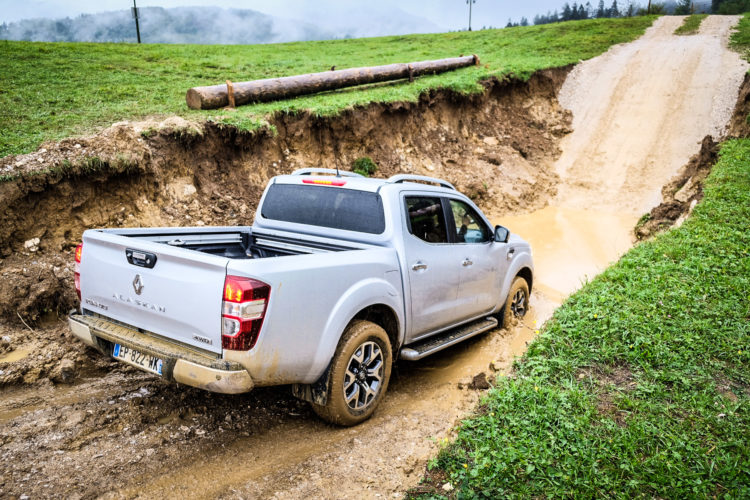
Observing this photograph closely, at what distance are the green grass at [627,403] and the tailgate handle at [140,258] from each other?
243 cm

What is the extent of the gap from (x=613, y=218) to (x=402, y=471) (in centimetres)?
1185

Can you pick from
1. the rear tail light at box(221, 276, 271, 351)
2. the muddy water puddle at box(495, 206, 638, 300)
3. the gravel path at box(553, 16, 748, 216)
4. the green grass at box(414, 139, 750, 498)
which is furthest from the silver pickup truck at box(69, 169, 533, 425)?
the gravel path at box(553, 16, 748, 216)

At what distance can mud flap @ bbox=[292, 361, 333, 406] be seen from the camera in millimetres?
4062

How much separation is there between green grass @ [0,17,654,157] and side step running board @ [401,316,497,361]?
5804 millimetres

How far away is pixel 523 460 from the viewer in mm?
3189

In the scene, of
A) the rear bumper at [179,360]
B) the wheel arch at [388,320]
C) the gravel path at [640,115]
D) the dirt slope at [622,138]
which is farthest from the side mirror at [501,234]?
the gravel path at [640,115]

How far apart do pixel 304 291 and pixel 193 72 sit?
13648 mm

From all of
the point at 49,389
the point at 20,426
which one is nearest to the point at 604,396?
the point at 20,426

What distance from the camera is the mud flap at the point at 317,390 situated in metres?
4.06

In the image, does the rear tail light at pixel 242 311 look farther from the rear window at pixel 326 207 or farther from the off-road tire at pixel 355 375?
the rear window at pixel 326 207

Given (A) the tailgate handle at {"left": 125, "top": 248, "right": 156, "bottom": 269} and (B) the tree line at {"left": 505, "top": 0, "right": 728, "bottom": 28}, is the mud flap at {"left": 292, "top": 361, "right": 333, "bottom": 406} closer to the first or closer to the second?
(A) the tailgate handle at {"left": 125, "top": 248, "right": 156, "bottom": 269}

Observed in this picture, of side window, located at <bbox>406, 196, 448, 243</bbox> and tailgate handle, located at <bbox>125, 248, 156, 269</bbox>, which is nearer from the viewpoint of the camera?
tailgate handle, located at <bbox>125, 248, 156, 269</bbox>

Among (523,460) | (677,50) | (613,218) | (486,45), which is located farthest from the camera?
(486,45)

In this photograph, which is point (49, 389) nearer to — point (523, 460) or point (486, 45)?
point (523, 460)
